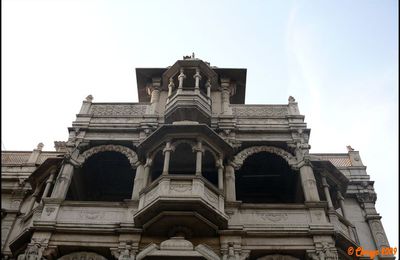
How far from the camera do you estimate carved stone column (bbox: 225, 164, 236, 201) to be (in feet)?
59.8

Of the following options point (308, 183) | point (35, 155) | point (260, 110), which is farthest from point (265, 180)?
point (35, 155)

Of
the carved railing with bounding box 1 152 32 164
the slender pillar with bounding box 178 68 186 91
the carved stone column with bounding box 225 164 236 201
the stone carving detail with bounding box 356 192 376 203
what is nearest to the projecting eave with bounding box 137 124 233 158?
the carved stone column with bounding box 225 164 236 201

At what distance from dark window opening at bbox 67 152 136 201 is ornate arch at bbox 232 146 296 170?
562 centimetres

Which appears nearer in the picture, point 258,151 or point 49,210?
point 49,210

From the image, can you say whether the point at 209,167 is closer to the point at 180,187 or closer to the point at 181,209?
the point at 180,187

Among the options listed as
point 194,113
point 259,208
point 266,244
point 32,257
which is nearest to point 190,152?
point 194,113

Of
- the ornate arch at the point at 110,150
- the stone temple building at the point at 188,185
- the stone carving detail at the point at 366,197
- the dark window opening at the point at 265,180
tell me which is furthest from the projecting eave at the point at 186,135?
the stone carving detail at the point at 366,197

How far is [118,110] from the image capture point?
75.0 ft

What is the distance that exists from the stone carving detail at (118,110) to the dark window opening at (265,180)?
19.9ft

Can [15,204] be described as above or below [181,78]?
below

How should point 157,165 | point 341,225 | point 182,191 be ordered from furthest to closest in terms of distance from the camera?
point 157,165 < point 341,225 < point 182,191

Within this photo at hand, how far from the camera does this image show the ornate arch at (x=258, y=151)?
1995 cm

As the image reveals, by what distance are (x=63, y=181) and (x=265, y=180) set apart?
977 cm

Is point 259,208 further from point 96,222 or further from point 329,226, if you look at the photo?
point 96,222
